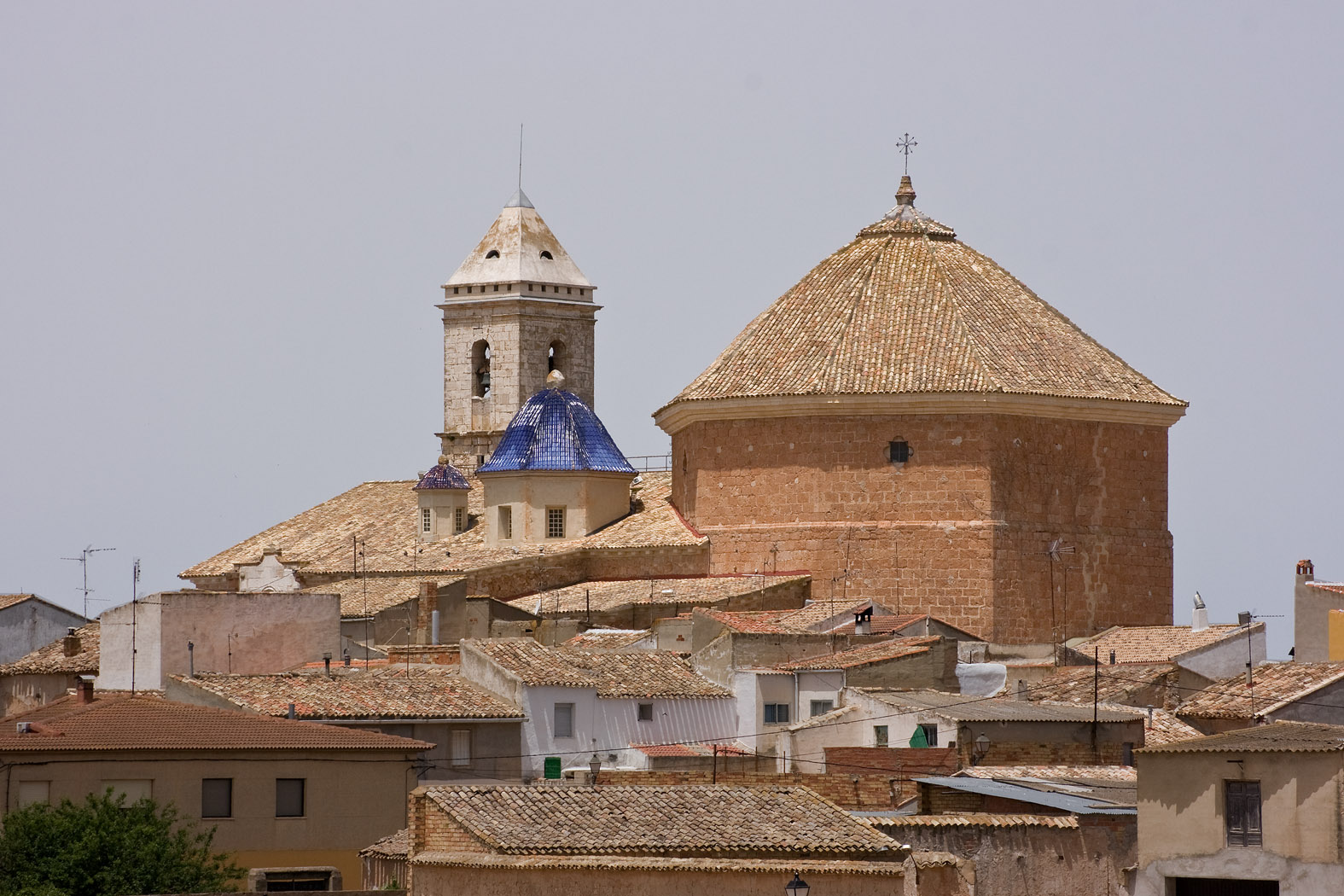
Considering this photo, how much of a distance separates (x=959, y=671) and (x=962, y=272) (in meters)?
13.1

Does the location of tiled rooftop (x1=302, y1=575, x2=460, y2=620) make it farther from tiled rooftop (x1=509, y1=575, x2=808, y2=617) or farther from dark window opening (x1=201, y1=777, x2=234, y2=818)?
dark window opening (x1=201, y1=777, x2=234, y2=818)

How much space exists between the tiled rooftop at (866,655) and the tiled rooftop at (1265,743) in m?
10.5

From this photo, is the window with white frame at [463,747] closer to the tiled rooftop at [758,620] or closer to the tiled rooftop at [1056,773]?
the tiled rooftop at [758,620]

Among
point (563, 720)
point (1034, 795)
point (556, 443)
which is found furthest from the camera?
point (556, 443)

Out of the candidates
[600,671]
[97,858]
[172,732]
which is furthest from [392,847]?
[600,671]

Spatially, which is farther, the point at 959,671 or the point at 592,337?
the point at 592,337

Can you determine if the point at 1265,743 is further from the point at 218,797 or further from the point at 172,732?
the point at 172,732

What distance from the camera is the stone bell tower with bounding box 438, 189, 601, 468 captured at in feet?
239

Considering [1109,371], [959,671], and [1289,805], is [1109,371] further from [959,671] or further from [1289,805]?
[1289,805]

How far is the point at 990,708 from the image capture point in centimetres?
3372

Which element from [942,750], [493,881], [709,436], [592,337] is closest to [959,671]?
[942,750]

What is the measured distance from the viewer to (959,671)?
1558 inches

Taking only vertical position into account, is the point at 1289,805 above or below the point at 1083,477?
below

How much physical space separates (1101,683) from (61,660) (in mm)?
16500
